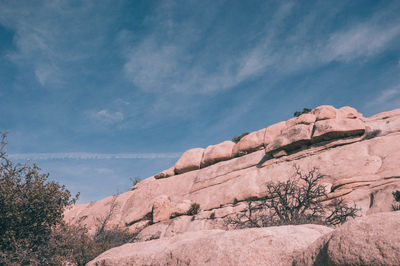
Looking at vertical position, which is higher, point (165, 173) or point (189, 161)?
point (189, 161)

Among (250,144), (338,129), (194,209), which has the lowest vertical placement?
(194,209)

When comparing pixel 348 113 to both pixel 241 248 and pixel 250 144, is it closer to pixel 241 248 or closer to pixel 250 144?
pixel 250 144

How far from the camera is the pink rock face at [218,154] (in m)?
32.4

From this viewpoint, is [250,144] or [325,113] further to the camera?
[250,144]

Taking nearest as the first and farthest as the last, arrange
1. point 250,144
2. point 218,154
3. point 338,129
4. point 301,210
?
point 301,210 → point 338,129 → point 250,144 → point 218,154

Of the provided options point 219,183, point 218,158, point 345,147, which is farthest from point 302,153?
point 218,158

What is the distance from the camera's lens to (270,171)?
79.2 ft

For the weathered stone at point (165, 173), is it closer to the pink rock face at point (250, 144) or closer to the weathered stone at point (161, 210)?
the pink rock face at point (250, 144)

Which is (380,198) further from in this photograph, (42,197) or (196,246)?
(42,197)

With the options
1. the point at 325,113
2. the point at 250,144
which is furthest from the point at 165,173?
the point at 325,113

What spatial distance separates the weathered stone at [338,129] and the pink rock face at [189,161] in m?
14.2

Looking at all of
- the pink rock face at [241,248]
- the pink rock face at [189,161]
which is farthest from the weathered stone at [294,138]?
the pink rock face at [241,248]

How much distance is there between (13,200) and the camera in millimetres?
10781

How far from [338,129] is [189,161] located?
17037 mm
